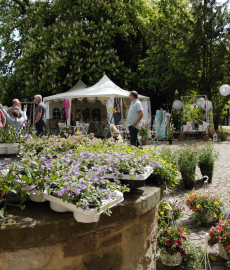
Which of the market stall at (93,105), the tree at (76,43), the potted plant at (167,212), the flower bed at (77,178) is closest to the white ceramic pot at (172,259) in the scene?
the potted plant at (167,212)

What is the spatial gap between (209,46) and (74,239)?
17.6m

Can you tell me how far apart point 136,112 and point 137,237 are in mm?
4577

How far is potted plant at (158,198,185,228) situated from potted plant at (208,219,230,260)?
50cm

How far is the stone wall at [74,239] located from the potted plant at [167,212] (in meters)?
1.31

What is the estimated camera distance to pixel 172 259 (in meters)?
3.33

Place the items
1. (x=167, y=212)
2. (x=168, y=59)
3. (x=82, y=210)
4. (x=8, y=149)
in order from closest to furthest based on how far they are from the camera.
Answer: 1. (x=82, y=210)
2. (x=8, y=149)
3. (x=167, y=212)
4. (x=168, y=59)

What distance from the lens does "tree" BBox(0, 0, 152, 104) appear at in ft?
53.9

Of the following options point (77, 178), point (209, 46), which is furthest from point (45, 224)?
point (209, 46)

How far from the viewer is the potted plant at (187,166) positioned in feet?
19.3

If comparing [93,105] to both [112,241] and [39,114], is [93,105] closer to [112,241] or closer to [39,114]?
[39,114]

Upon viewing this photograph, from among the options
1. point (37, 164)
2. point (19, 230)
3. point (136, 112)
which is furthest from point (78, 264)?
point (136, 112)

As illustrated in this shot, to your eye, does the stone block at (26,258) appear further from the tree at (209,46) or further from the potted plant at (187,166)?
the tree at (209,46)

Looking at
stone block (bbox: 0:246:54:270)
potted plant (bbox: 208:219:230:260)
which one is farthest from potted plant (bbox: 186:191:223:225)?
stone block (bbox: 0:246:54:270)

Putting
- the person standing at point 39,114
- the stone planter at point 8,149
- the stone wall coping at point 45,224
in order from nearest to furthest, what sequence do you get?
the stone wall coping at point 45,224 → the stone planter at point 8,149 → the person standing at point 39,114
